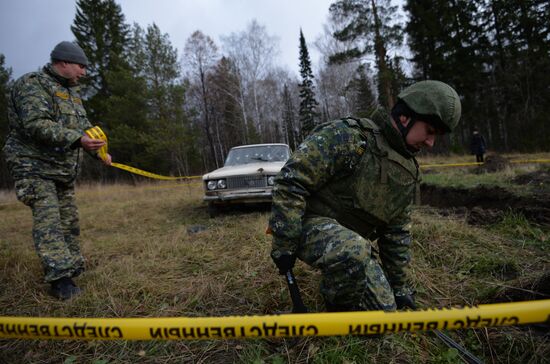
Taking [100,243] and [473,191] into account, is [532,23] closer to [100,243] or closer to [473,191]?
[473,191]

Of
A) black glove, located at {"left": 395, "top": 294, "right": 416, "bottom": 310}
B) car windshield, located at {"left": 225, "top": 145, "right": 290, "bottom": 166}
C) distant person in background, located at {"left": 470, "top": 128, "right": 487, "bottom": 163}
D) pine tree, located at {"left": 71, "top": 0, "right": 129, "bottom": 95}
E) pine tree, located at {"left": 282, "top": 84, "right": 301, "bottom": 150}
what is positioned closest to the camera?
black glove, located at {"left": 395, "top": 294, "right": 416, "bottom": 310}

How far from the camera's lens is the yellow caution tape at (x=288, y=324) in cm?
101

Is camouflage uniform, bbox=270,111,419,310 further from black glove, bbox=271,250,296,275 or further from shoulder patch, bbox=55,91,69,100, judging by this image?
shoulder patch, bbox=55,91,69,100

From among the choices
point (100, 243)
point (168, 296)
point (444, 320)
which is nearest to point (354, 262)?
point (444, 320)

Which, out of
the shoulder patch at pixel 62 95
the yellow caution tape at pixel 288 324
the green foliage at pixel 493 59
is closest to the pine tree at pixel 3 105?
the shoulder patch at pixel 62 95

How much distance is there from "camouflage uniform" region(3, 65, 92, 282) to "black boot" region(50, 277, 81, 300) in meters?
0.06

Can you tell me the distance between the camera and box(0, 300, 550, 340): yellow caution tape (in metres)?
1.01

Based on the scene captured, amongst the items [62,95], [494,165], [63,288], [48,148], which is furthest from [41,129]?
[494,165]

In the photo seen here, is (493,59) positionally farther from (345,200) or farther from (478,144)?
(345,200)

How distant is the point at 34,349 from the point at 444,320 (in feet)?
6.96

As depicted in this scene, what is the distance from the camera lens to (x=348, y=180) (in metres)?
1.67

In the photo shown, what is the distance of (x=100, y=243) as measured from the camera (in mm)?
3801

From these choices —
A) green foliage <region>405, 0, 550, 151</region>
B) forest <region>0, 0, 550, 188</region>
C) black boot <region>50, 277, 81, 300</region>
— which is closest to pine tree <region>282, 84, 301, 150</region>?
forest <region>0, 0, 550, 188</region>

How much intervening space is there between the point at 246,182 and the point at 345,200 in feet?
9.66
